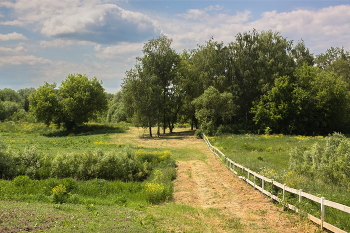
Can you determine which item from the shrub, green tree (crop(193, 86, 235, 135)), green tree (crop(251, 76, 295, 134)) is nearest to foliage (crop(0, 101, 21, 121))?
green tree (crop(193, 86, 235, 135))

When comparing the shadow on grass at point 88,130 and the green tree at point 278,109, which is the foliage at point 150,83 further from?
the green tree at point 278,109

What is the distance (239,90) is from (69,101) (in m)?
35.2

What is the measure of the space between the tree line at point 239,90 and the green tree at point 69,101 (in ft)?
0.72

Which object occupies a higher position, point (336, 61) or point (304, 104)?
point (336, 61)

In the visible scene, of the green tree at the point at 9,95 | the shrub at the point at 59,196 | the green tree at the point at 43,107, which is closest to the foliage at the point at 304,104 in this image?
the green tree at the point at 43,107

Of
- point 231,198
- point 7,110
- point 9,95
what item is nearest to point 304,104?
point 231,198

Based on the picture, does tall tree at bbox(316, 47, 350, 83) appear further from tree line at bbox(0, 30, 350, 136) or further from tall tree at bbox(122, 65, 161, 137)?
tall tree at bbox(122, 65, 161, 137)

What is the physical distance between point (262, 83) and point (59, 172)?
144ft

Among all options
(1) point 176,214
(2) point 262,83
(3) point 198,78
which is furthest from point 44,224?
(2) point 262,83

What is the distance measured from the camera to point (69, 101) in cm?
5725

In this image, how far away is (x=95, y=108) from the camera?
61.8 m

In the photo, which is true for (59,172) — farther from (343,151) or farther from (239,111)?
(239,111)

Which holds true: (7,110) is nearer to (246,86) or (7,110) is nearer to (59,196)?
(246,86)

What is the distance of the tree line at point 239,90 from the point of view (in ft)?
160
